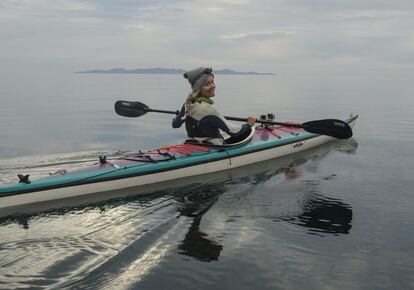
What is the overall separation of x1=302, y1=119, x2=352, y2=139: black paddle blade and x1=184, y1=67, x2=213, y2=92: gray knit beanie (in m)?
2.94

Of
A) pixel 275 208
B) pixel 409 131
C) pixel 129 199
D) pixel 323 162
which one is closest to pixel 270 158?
A: pixel 323 162

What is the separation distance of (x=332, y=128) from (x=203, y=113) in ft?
11.3

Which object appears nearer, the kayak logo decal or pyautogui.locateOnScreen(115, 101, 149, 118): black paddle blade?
the kayak logo decal

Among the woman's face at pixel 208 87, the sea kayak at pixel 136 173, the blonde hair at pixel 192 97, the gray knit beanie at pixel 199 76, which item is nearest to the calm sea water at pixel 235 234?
the sea kayak at pixel 136 173

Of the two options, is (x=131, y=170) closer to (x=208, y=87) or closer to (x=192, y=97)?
(x=192, y=97)

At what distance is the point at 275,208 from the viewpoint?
881 centimetres

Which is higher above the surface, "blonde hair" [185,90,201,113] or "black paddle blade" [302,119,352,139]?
"blonde hair" [185,90,201,113]

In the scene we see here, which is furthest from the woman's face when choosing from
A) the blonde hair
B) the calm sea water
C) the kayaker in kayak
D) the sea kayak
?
the calm sea water

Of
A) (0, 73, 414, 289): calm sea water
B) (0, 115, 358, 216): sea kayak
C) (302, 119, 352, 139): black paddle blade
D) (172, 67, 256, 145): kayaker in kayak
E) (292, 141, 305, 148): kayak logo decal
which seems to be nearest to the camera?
(0, 73, 414, 289): calm sea water

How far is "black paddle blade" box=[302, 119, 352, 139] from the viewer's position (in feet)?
37.6

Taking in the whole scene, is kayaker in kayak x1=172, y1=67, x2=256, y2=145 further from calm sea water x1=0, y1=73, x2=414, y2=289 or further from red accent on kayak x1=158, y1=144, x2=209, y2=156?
calm sea water x1=0, y1=73, x2=414, y2=289

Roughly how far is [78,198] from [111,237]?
94.9 inches

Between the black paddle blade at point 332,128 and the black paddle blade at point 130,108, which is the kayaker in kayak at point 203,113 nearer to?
the black paddle blade at point 332,128

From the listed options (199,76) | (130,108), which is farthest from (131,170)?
(130,108)
